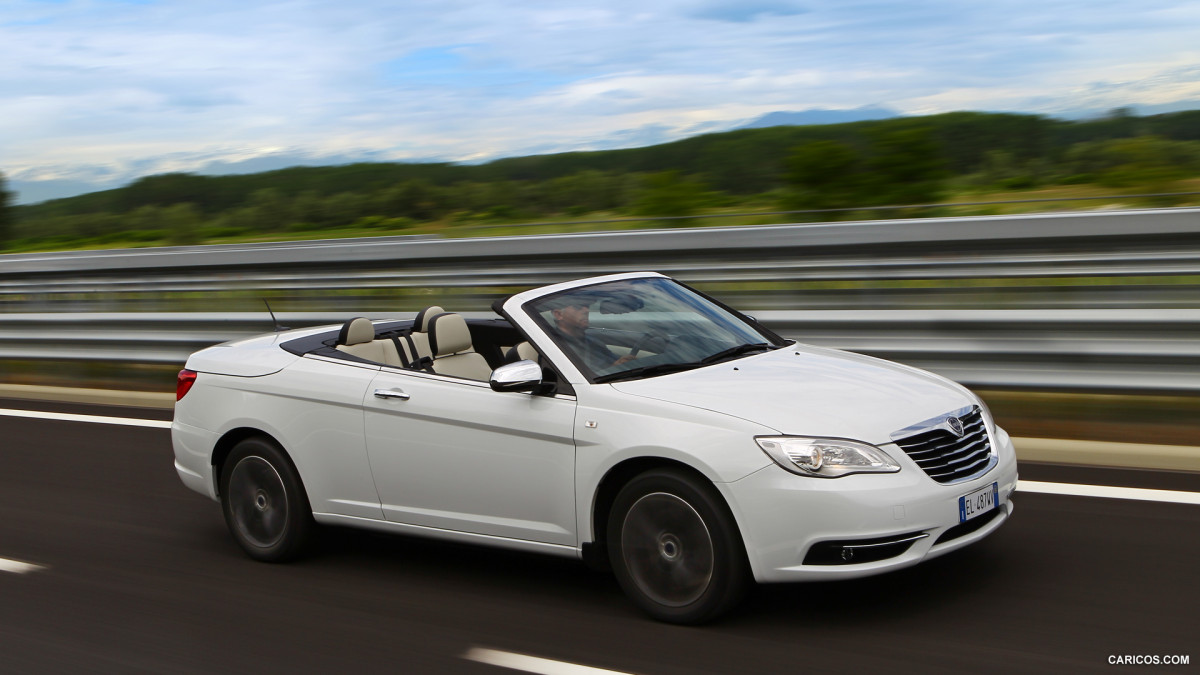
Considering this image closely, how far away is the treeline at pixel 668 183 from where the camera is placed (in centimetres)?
Answer: 4309

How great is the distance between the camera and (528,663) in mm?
4484

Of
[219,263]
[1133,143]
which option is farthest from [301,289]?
[1133,143]

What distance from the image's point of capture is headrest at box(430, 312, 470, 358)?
19.5ft

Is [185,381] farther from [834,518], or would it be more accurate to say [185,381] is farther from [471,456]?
[834,518]

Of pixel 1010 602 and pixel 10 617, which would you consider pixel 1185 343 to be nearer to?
pixel 1010 602

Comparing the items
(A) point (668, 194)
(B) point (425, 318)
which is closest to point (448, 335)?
→ (B) point (425, 318)

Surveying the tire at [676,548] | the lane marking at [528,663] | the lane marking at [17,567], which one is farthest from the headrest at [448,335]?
the lane marking at [17,567]

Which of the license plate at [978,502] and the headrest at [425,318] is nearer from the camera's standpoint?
the license plate at [978,502]

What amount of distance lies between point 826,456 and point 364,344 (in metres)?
2.86

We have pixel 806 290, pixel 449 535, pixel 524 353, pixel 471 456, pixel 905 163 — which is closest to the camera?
pixel 471 456

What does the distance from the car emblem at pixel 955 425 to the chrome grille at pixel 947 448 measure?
0.01 meters

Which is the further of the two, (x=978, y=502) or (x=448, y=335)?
(x=448, y=335)

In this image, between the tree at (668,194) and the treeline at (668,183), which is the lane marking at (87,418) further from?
the tree at (668,194)

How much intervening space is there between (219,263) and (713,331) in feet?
23.1
